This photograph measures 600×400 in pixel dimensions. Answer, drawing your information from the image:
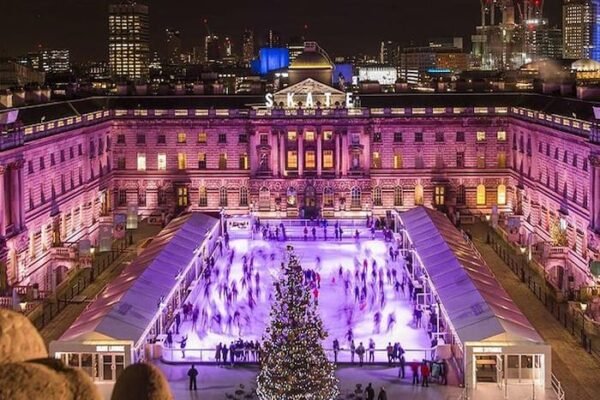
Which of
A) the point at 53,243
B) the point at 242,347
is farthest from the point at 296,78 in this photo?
the point at 242,347

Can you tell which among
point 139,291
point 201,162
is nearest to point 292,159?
point 201,162

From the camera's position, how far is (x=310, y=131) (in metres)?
106

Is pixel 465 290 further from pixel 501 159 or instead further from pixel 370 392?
pixel 501 159

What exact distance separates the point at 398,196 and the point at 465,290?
53.7m

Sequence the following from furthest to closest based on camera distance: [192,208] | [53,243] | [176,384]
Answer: [192,208] → [53,243] → [176,384]

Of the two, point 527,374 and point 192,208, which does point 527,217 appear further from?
point 527,374

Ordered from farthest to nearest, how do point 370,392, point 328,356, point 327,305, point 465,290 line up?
point 327,305
point 465,290
point 328,356
point 370,392

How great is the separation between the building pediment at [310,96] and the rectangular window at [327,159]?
5152 millimetres

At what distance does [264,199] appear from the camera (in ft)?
343

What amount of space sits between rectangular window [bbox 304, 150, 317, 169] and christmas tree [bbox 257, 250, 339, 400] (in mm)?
69782

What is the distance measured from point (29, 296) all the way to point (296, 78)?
6266cm

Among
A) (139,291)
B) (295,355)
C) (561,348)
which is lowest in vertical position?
(561,348)

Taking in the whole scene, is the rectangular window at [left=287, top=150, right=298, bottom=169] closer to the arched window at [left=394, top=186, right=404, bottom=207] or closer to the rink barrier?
the arched window at [left=394, top=186, right=404, bottom=207]

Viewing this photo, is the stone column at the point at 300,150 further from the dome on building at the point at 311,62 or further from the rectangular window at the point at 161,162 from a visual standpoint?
the dome on building at the point at 311,62
